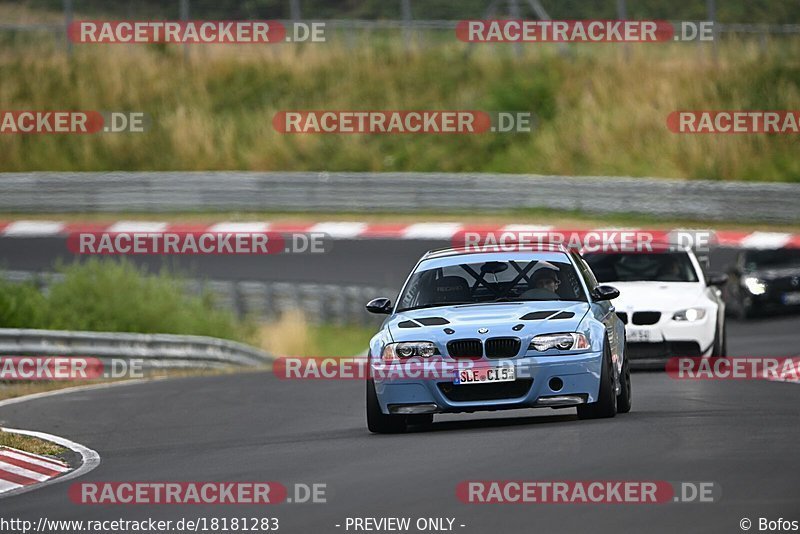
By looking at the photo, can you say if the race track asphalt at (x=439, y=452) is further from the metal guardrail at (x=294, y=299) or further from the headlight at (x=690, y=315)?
the metal guardrail at (x=294, y=299)

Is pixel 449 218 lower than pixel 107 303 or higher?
higher

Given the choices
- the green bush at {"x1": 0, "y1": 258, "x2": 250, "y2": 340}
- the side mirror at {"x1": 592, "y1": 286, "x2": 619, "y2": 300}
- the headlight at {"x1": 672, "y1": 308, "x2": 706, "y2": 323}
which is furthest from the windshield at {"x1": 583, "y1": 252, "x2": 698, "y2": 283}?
the green bush at {"x1": 0, "y1": 258, "x2": 250, "y2": 340}

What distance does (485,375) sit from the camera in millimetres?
12070

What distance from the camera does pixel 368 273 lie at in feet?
101

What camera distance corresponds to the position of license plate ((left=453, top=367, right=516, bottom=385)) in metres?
12.0

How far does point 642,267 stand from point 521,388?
7.45 meters

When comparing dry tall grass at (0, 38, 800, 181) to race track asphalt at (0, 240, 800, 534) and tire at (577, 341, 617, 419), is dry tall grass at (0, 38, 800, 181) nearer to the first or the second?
race track asphalt at (0, 240, 800, 534)

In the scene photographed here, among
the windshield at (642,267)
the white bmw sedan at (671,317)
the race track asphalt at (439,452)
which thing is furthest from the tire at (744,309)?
the race track asphalt at (439,452)

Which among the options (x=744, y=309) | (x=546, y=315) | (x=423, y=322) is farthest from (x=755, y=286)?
(x=423, y=322)

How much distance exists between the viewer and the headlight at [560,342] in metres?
12.1

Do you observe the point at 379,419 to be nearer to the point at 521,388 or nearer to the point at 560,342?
the point at 521,388

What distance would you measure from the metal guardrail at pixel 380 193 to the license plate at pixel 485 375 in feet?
73.4

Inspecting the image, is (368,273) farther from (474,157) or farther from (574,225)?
(474,157)

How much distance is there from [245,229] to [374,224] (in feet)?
10.2
